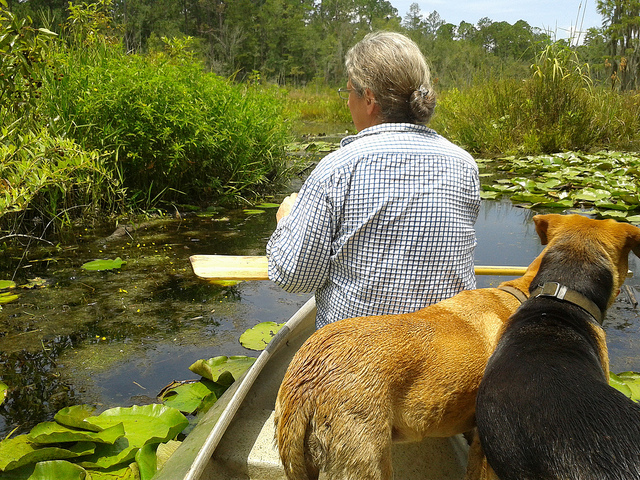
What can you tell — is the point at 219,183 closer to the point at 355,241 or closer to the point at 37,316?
the point at 37,316

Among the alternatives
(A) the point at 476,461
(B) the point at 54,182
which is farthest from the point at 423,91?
(B) the point at 54,182

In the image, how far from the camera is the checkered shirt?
Answer: 1.87m

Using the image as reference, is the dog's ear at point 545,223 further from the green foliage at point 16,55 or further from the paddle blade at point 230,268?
the green foliage at point 16,55

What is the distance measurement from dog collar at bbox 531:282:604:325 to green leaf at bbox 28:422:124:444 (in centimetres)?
173

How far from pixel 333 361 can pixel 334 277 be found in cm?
67

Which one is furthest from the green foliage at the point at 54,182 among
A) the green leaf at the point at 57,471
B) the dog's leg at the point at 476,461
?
the dog's leg at the point at 476,461

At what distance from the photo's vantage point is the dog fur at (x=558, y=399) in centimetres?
122

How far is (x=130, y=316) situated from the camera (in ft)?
12.5

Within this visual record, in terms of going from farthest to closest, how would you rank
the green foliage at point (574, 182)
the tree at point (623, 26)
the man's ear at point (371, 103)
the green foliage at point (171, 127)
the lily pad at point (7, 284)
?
the tree at point (623, 26) → the green foliage at point (574, 182) → the green foliage at point (171, 127) → the lily pad at point (7, 284) → the man's ear at point (371, 103)

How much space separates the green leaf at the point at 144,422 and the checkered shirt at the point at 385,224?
91cm

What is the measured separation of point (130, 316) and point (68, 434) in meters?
1.70

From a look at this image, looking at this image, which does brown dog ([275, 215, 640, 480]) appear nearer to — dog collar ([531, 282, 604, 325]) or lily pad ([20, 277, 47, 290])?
dog collar ([531, 282, 604, 325])

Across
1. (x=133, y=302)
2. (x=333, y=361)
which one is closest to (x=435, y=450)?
(x=333, y=361)

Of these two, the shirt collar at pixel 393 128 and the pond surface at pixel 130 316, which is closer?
the shirt collar at pixel 393 128
